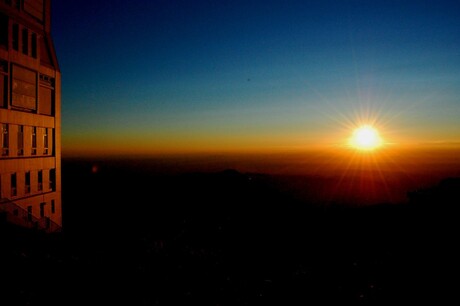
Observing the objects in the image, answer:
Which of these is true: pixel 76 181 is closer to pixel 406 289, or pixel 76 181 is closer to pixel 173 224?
pixel 173 224

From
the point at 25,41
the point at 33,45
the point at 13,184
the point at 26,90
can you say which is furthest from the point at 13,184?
the point at 33,45

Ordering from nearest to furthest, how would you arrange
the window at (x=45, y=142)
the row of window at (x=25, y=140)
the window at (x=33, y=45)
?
the row of window at (x=25, y=140) → the window at (x=33, y=45) → the window at (x=45, y=142)

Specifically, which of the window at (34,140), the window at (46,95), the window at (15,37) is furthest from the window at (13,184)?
the window at (15,37)

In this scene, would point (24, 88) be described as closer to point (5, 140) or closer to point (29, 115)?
point (29, 115)

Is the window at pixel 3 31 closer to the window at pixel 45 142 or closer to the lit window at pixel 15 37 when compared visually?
the lit window at pixel 15 37

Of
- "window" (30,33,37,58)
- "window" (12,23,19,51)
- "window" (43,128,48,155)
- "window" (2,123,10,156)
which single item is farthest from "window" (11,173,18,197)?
"window" (30,33,37,58)

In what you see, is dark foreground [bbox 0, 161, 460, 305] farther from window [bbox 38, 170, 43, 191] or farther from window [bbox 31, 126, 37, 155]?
window [bbox 31, 126, 37, 155]
